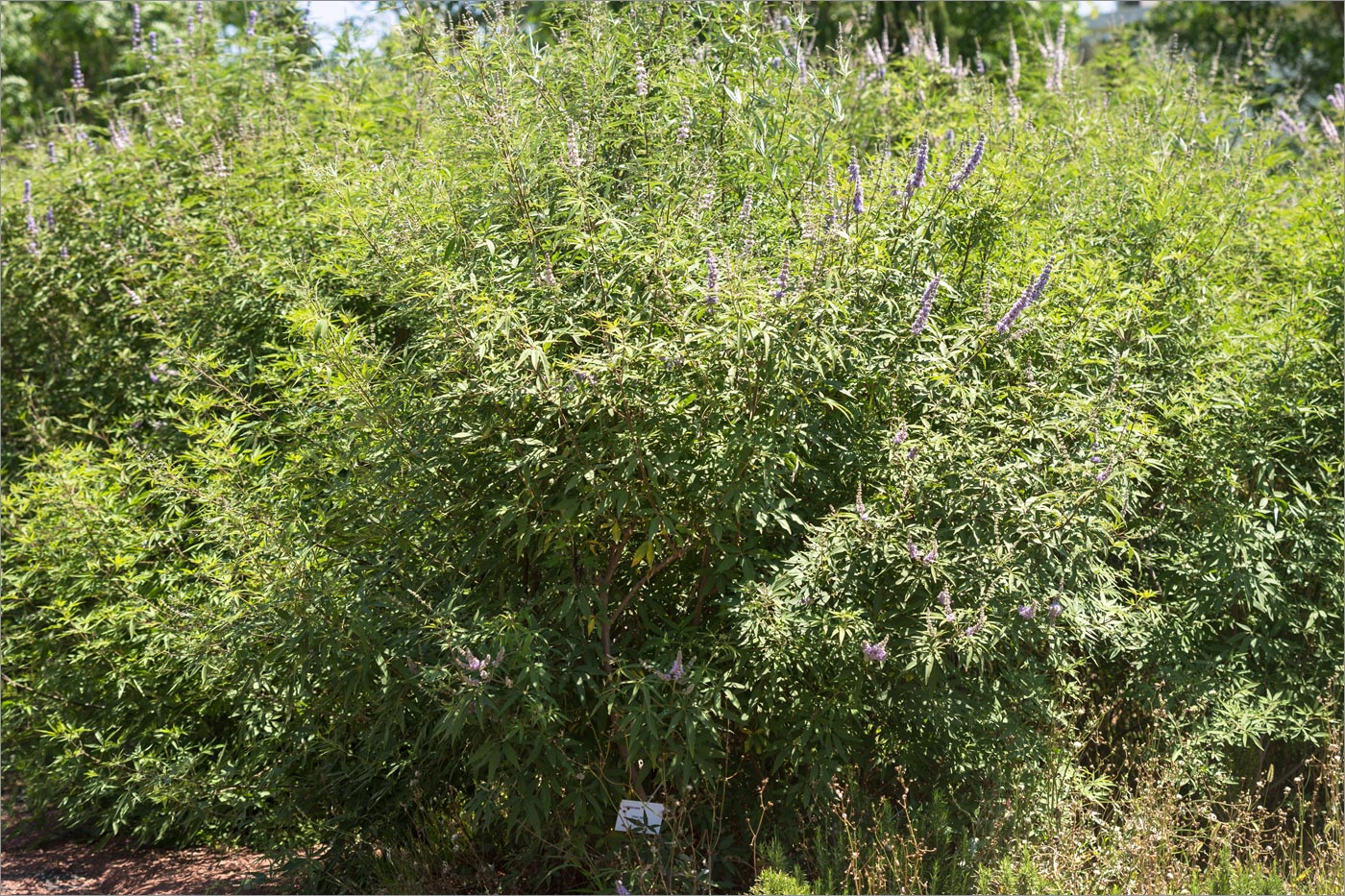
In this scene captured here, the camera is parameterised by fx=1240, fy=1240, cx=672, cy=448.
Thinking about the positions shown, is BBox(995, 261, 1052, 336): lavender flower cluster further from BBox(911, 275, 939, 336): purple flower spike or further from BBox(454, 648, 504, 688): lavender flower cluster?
BBox(454, 648, 504, 688): lavender flower cluster

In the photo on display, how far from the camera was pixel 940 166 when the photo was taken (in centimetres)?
423

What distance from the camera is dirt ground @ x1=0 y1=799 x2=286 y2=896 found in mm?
4664

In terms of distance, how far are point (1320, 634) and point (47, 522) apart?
490 centimetres

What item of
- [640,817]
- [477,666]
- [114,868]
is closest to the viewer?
[477,666]

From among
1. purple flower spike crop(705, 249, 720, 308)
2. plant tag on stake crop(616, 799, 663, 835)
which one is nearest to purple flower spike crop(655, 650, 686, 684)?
plant tag on stake crop(616, 799, 663, 835)

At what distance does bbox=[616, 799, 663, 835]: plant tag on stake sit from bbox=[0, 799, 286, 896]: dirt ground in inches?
60.9

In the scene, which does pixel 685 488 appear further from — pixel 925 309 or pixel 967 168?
pixel 967 168

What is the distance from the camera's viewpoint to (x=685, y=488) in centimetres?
361

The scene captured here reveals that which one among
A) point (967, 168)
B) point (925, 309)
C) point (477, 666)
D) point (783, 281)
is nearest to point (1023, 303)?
point (925, 309)

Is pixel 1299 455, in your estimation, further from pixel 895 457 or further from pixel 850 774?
pixel 850 774

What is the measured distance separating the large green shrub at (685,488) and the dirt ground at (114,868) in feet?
0.47

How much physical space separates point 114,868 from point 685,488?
309 centimetres

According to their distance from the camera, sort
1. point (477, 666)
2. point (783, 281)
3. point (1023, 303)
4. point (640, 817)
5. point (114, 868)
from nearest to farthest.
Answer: point (477, 666) → point (783, 281) → point (1023, 303) → point (640, 817) → point (114, 868)

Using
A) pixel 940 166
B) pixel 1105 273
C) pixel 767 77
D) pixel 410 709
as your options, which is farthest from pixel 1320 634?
pixel 410 709
